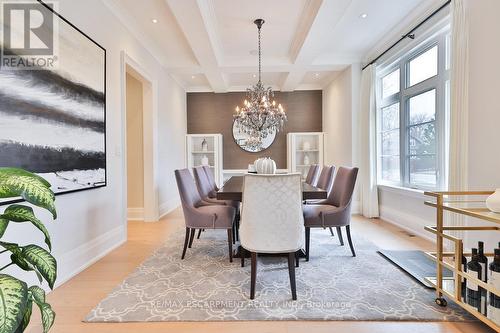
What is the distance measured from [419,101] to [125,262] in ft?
14.0

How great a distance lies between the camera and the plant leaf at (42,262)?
1.01 m

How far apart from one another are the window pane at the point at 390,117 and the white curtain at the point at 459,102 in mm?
1578

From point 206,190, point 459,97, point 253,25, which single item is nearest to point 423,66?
point 459,97

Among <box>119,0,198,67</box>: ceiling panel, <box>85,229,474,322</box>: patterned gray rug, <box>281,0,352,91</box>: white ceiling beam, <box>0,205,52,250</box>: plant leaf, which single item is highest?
<box>119,0,198,67</box>: ceiling panel

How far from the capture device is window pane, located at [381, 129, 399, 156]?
4.37 metres

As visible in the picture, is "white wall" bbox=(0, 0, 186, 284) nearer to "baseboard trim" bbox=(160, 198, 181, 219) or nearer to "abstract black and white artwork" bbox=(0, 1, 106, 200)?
"abstract black and white artwork" bbox=(0, 1, 106, 200)

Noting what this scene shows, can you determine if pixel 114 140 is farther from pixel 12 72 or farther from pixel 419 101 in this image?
pixel 419 101

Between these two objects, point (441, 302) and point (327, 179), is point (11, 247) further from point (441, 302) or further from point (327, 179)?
point (327, 179)

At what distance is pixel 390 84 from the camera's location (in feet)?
14.9

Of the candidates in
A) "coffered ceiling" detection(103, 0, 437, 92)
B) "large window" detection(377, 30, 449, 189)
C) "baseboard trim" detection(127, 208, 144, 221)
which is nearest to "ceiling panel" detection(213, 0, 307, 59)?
"coffered ceiling" detection(103, 0, 437, 92)

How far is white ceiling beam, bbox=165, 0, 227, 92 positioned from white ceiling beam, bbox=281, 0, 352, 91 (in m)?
1.26

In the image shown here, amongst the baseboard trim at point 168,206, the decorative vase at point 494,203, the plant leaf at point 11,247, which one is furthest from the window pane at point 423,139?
the baseboard trim at point 168,206

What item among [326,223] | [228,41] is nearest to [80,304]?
[326,223]

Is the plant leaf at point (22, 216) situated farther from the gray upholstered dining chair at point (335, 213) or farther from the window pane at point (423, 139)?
the window pane at point (423, 139)
